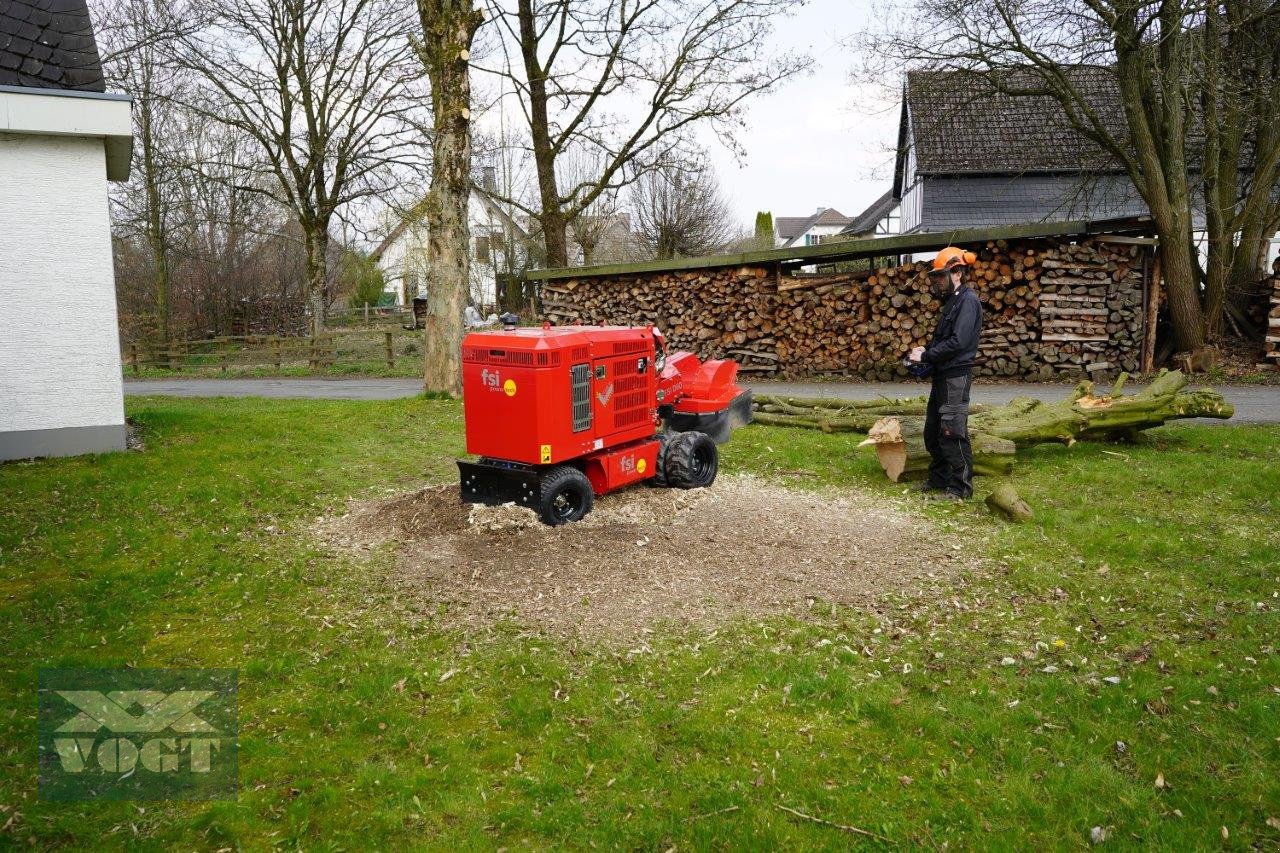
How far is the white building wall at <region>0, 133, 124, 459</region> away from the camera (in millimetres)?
8359

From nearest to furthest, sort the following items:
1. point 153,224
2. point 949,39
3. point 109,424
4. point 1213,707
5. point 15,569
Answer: point 1213,707 → point 15,569 → point 109,424 → point 949,39 → point 153,224

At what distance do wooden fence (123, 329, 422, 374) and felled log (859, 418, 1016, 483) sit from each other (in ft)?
54.3

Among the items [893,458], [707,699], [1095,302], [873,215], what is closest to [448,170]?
[893,458]

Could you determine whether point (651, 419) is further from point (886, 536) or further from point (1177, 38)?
point (1177, 38)

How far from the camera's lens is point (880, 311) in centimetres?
1521

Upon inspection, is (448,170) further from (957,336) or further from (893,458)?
(957,336)

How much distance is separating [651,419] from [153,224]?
23901mm

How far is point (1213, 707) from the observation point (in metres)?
3.74

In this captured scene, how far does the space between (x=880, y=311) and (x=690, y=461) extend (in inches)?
362

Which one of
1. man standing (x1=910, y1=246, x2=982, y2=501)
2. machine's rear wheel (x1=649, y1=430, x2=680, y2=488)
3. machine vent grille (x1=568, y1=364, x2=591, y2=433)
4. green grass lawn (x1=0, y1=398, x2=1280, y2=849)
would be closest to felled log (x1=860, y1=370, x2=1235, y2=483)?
man standing (x1=910, y1=246, x2=982, y2=501)

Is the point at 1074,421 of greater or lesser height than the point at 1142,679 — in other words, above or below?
above

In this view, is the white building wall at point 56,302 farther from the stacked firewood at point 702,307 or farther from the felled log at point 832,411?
the stacked firewood at point 702,307

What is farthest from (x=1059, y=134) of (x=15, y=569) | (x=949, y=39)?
(x=15, y=569)

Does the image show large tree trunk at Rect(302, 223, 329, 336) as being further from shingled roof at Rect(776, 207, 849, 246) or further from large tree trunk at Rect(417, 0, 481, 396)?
shingled roof at Rect(776, 207, 849, 246)
